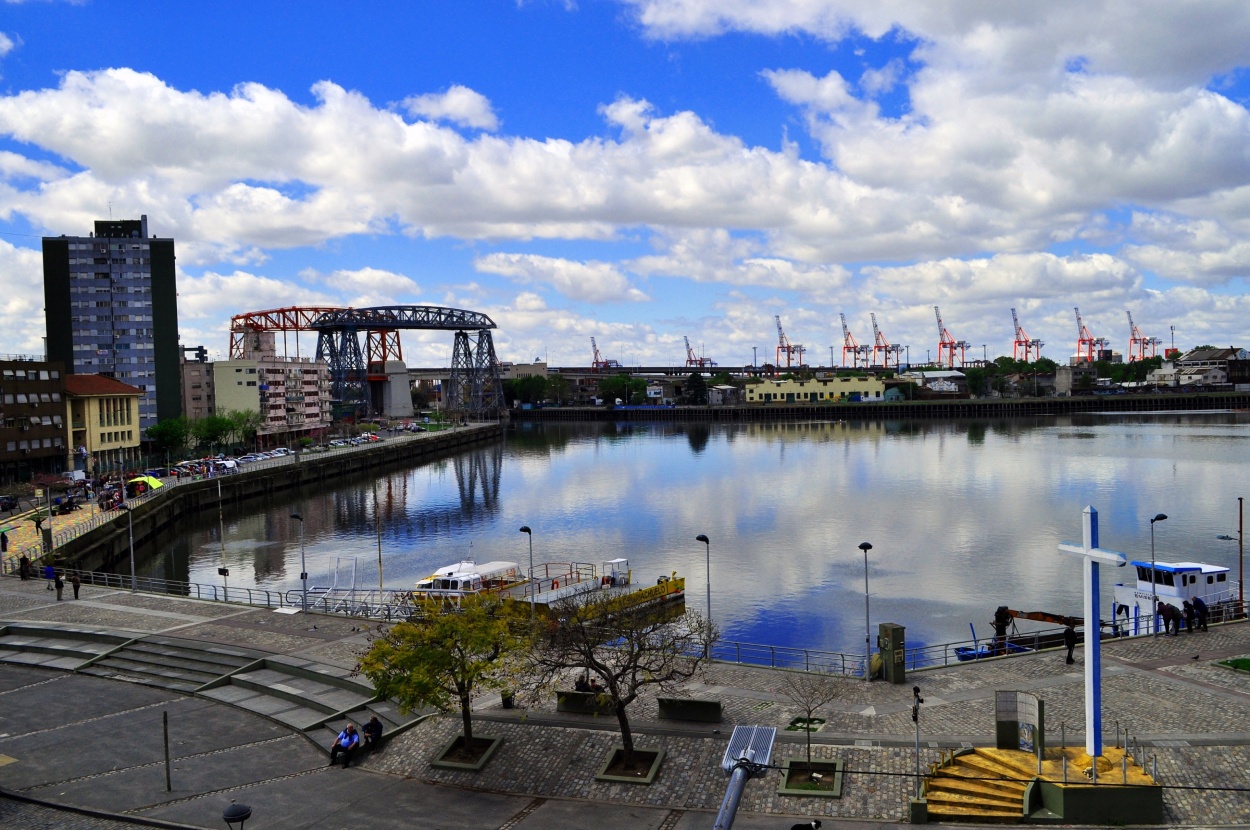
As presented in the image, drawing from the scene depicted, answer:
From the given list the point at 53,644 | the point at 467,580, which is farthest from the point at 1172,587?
the point at 53,644

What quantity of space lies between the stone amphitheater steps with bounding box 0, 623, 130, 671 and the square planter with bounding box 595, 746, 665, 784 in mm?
12315

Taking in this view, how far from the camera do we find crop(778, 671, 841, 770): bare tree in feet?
46.1

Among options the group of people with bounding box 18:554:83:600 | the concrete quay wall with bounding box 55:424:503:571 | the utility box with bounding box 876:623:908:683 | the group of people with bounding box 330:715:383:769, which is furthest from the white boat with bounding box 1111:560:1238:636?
the concrete quay wall with bounding box 55:424:503:571

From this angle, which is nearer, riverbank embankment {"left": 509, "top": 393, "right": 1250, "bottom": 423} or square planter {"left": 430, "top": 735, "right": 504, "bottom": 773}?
square planter {"left": 430, "top": 735, "right": 504, "bottom": 773}

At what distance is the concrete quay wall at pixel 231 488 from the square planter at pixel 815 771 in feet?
91.7

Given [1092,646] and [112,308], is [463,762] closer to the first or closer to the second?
[1092,646]

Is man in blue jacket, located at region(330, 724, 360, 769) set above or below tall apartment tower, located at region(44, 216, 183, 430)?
below

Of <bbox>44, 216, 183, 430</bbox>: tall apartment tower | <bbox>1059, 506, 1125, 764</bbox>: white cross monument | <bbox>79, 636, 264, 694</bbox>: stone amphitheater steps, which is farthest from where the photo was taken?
<bbox>44, 216, 183, 430</bbox>: tall apartment tower

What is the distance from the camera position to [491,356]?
13575 cm

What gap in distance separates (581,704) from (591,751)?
1.48 meters

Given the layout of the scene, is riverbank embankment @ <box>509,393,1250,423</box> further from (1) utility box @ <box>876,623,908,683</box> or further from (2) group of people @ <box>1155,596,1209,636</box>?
(1) utility box @ <box>876,623,908,683</box>

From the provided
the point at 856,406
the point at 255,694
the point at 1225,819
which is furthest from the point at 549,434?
the point at 1225,819

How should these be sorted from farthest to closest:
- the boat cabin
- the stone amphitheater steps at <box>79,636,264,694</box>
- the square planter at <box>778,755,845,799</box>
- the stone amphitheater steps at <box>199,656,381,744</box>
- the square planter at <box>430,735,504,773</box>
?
1. the boat cabin
2. the stone amphitheater steps at <box>79,636,264,694</box>
3. the stone amphitheater steps at <box>199,656,381,744</box>
4. the square planter at <box>430,735,504,773</box>
5. the square planter at <box>778,755,845,799</box>

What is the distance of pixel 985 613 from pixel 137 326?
251 feet
